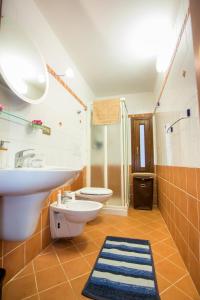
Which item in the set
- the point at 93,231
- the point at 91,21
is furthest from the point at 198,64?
the point at 93,231

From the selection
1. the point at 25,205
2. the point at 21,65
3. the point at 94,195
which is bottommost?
the point at 94,195

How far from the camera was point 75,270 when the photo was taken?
1.28 metres

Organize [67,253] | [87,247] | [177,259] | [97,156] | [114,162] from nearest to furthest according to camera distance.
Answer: [177,259], [67,253], [87,247], [114,162], [97,156]

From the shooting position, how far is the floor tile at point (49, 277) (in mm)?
1130

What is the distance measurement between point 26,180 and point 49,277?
963 mm

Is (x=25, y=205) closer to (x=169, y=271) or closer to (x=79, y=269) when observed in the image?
A: (x=79, y=269)

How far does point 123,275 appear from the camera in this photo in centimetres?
121

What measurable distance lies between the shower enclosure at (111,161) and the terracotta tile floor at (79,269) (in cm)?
66

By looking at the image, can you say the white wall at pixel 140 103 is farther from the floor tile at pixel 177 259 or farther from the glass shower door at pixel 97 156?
the floor tile at pixel 177 259

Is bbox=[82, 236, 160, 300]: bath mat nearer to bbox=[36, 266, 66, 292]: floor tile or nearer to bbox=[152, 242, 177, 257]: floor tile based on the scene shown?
bbox=[152, 242, 177, 257]: floor tile

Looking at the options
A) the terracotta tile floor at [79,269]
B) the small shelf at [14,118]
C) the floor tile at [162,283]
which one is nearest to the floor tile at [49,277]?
the terracotta tile floor at [79,269]

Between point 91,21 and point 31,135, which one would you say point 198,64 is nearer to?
point 31,135

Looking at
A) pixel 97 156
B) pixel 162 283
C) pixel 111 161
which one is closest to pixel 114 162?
pixel 111 161

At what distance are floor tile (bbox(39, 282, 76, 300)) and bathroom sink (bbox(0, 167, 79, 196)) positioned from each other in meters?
0.77
